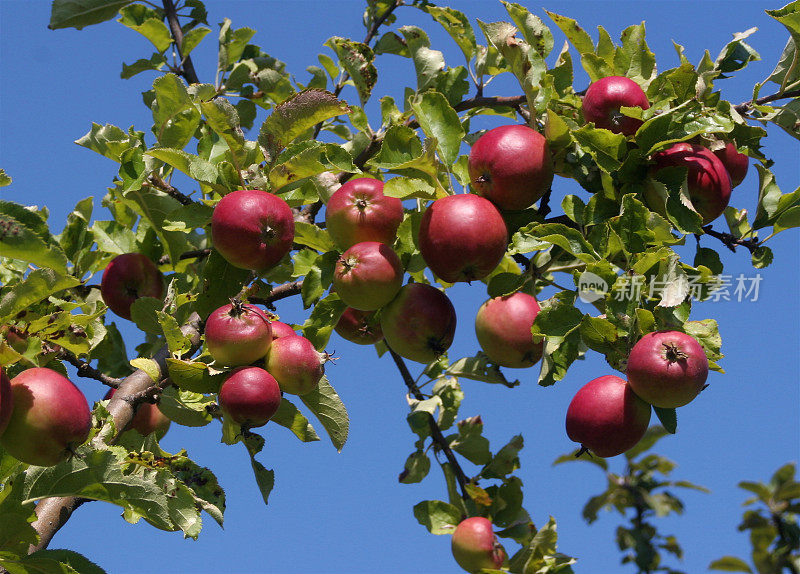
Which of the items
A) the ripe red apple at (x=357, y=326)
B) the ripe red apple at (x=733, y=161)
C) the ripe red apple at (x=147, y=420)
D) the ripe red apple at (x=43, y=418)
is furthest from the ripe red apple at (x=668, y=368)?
the ripe red apple at (x=147, y=420)

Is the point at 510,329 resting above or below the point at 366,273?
above

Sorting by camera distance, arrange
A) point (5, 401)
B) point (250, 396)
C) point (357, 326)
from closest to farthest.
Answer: point (5, 401) < point (250, 396) < point (357, 326)

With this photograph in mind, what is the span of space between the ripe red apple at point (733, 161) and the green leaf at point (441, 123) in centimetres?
67

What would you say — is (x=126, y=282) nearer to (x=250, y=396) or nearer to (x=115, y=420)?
(x=115, y=420)

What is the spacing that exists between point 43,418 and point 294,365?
22.5 inches

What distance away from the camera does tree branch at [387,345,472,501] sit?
2.99m

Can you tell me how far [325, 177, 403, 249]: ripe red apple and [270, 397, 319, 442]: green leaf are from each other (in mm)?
455

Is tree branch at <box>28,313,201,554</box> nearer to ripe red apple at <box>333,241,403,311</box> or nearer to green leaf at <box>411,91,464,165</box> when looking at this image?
ripe red apple at <box>333,241,403,311</box>

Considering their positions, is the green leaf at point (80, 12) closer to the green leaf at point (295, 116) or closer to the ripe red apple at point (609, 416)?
the green leaf at point (295, 116)

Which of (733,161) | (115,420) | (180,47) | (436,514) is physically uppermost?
(180,47)

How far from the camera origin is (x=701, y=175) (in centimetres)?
198

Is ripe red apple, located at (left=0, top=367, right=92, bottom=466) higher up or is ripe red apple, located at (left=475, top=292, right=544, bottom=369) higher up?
ripe red apple, located at (left=475, top=292, right=544, bottom=369)

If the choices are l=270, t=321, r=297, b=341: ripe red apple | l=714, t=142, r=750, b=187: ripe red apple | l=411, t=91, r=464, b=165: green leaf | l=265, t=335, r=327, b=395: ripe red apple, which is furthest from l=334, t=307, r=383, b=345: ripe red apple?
l=714, t=142, r=750, b=187: ripe red apple

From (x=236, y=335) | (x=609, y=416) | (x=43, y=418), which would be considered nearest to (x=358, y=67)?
(x=236, y=335)
